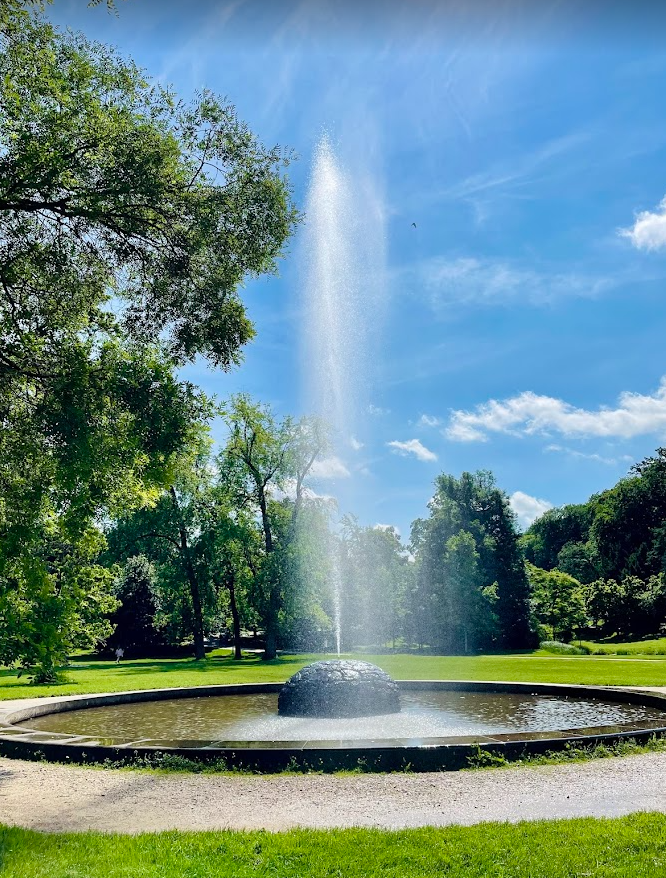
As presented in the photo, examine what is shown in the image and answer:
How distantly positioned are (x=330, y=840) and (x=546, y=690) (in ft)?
43.2

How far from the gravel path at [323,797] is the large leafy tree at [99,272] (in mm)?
2059

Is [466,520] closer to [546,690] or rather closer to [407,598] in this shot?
[407,598]

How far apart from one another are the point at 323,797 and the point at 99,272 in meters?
10.2

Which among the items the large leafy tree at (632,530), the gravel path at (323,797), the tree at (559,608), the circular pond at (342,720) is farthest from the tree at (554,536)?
the gravel path at (323,797)

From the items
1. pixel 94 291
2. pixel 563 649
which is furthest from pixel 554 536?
pixel 94 291

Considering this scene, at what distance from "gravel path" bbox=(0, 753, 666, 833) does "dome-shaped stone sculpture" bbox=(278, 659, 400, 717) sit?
5413 millimetres

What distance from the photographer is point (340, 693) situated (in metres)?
14.6

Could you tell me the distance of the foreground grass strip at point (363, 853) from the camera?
5488mm

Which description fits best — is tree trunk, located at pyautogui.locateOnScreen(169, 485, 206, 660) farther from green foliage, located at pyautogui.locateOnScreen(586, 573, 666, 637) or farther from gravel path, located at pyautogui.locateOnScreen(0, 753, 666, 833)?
green foliage, located at pyautogui.locateOnScreen(586, 573, 666, 637)

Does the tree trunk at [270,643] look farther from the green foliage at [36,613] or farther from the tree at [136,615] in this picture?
the green foliage at [36,613]

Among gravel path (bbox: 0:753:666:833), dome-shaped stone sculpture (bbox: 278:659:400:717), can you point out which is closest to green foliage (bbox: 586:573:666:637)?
dome-shaped stone sculpture (bbox: 278:659:400:717)

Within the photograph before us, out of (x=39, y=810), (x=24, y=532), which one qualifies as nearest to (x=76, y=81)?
(x=24, y=532)

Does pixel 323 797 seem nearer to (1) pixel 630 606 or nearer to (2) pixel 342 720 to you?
(2) pixel 342 720

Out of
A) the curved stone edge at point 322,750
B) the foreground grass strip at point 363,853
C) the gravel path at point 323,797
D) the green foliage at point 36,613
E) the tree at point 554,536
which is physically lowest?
the gravel path at point 323,797
